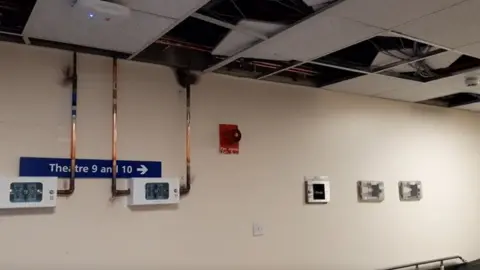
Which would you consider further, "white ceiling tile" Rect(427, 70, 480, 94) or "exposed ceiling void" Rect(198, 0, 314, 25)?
"white ceiling tile" Rect(427, 70, 480, 94)

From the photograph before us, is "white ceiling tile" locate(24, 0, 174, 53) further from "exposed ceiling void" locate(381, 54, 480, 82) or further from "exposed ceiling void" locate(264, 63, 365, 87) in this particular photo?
"exposed ceiling void" locate(381, 54, 480, 82)

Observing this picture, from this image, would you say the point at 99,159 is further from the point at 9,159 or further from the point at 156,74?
the point at 156,74

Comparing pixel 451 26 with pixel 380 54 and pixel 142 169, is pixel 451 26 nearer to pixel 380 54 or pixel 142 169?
pixel 380 54

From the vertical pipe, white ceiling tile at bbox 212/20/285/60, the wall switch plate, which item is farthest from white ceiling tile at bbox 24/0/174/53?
the wall switch plate

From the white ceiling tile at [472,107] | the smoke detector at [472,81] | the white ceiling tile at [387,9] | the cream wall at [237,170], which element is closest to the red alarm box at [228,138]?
the cream wall at [237,170]

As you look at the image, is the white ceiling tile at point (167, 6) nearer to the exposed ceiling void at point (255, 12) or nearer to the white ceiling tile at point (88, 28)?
the white ceiling tile at point (88, 28)

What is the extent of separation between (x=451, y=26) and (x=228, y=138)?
5.28 ft

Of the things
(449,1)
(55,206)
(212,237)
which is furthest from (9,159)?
(449,1)

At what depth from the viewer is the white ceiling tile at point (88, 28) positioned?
2.25 m

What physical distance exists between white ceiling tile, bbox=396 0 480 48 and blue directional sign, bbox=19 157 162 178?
68.0 inches

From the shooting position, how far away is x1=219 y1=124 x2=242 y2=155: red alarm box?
131 inches

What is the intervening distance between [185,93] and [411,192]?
2.47 meters

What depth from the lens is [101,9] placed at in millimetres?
2168

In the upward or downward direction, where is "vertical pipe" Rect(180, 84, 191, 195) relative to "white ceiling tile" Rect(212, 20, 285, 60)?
downward
